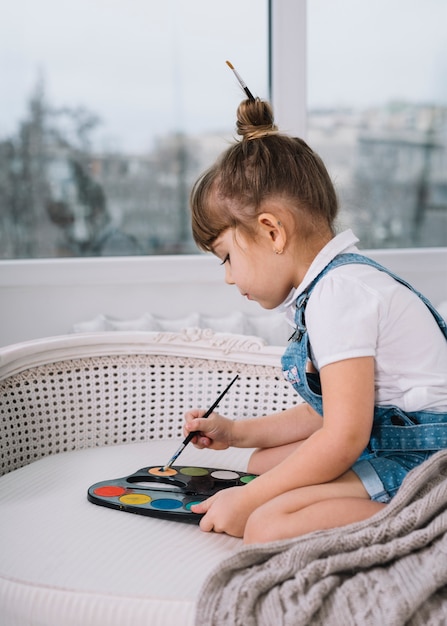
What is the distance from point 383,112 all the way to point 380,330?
1196mm

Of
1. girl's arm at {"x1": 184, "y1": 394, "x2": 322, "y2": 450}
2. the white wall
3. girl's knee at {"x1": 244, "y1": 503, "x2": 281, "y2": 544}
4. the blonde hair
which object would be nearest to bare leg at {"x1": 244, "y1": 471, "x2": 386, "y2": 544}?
girl's knee at {"x1": 244, "y1": 503, "x2": 281, "y2": 544}

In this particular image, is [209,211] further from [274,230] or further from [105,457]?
[105,457]

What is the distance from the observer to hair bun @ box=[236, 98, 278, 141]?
3.71 ft

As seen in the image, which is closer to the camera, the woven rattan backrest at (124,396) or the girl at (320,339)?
the girl at (320,339)

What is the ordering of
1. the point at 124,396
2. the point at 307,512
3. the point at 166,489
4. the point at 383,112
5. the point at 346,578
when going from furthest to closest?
1. the point at 383,112
2. the point at 124,396
3. the point at 166,489
4. the point at 307,512
5. the point at 346,578

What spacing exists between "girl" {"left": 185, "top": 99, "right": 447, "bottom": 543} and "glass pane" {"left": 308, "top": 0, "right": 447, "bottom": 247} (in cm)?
95

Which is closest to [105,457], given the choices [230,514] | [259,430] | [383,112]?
[259,430]

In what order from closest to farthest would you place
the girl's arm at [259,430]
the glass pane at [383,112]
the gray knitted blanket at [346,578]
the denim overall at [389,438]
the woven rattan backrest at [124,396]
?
the gray knitted blanket at [346,578]
the denim overall at [389,438]
the girl's arm at [259,430]
the woven rattan backrest at [124,396]
the glass pane at [383,112]

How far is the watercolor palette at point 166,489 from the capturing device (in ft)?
3.59

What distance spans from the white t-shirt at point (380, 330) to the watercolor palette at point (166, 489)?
28 centimetres

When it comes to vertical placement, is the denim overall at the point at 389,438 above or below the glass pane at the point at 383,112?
below

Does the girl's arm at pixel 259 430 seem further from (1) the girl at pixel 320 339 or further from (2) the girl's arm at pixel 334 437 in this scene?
(2) the girl's arm at pixel 334 437

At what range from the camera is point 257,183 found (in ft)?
3.52

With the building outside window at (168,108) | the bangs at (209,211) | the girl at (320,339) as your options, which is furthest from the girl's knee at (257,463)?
the building outside window at (168,108)
